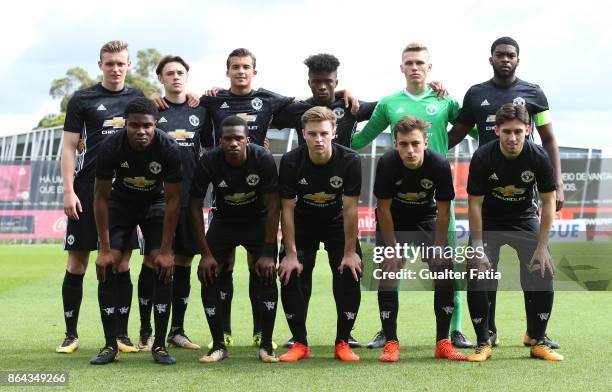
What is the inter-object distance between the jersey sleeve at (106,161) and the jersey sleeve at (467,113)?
306 cm

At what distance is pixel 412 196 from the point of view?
655cm

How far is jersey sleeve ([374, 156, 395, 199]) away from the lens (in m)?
6.43

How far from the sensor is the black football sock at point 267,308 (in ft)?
21.2

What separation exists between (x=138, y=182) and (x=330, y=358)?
2076mm

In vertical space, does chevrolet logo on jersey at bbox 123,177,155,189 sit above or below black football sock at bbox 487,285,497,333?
above

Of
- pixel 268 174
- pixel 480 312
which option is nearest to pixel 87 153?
pixel 268 174

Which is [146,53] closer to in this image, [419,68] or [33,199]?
[33,199]

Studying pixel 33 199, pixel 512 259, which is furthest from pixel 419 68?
pixel 33 199

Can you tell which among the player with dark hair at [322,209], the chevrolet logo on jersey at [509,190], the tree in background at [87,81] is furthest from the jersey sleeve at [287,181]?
the tree in background at [87,81]

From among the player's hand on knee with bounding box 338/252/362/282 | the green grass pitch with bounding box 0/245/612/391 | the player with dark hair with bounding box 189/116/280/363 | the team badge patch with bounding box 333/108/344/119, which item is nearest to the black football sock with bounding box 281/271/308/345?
the player with dark hair with bounding box 189/116/280/363

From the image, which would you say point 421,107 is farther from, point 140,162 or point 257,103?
point 140,162

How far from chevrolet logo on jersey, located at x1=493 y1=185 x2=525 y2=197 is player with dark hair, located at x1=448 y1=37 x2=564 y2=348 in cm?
56

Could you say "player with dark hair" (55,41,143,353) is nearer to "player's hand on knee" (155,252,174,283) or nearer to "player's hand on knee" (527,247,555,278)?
"player's hand on knee" (155,252,174,283)

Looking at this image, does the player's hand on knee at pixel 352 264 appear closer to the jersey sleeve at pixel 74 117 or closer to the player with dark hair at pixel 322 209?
the player with dark hair at pixel 322 209
